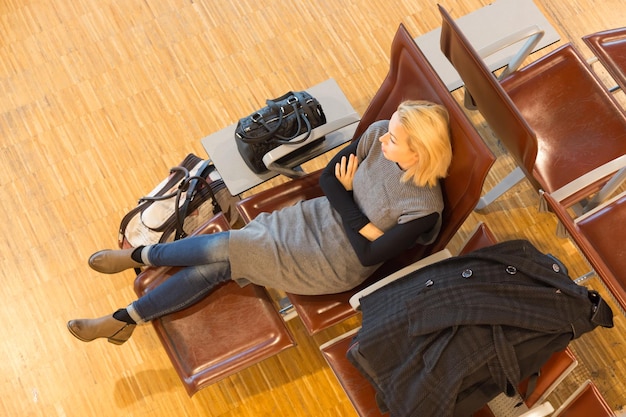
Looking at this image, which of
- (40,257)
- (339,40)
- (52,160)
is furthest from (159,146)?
(339,40)

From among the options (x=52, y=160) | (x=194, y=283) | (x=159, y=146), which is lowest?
(x=194, y=283)

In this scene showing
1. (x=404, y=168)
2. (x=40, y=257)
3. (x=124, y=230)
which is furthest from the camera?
(x=40, y=257)

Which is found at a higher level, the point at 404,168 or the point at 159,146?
the point at 159,146

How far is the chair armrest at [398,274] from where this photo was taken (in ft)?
7.22

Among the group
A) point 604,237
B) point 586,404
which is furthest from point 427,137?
point 586,404

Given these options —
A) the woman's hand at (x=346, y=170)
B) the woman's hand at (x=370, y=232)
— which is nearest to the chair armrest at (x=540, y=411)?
the woman's hand at (x=370, y=232)

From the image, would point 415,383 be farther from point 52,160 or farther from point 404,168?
point 52,160

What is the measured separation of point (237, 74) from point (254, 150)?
1027mm

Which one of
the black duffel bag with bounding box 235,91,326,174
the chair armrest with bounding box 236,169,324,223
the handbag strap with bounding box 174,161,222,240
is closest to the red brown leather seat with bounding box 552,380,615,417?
the chair armrest with bounding box 236,169,324,223

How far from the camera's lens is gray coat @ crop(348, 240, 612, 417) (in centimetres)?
192

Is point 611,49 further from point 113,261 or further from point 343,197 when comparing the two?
point 113,261

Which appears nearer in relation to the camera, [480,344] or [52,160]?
[480,344]

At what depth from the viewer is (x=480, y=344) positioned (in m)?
1.93

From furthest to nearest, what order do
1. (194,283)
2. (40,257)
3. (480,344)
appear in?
(40,257) → (194,283) → (480,344)
